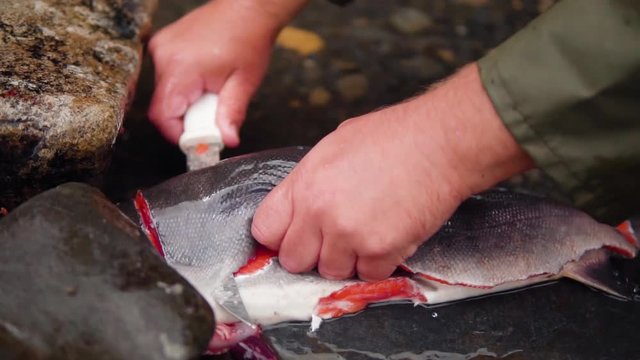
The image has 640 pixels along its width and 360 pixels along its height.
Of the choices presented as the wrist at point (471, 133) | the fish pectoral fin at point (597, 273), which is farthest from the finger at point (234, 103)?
the fish pectoral fin at point (597, 273)

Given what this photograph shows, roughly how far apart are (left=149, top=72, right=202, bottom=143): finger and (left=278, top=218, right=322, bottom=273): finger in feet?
2.43

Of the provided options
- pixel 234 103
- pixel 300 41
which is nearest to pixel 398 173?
pixel 234 103

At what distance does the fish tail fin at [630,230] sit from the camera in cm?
243

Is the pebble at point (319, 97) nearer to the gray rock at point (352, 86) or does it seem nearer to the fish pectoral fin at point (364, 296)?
the gray rock at point (352, 86)

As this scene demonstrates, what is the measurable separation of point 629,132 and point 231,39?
1.39 meters

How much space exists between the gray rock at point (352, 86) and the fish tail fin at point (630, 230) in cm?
131

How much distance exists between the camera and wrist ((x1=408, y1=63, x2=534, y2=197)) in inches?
71.2

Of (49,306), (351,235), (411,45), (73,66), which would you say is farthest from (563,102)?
(411,45)

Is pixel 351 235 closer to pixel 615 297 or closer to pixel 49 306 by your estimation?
pixel 49 306

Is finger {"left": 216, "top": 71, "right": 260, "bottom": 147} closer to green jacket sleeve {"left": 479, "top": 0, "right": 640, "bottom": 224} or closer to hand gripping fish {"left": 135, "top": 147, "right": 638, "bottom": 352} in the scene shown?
hand gripping fish {"left": 135, "top": 147, "right": 638, "bottom": 352}

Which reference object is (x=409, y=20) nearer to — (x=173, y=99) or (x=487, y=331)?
(x=173, y=99)

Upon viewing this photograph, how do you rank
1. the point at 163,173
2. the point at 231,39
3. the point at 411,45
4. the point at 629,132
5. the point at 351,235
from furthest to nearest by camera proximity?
the point at 411,45, the point at 163,173, the point at 231,39, the point at 351,235, the point at 629,132

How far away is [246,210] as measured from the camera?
7.14ft

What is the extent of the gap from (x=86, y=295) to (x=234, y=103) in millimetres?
1102
